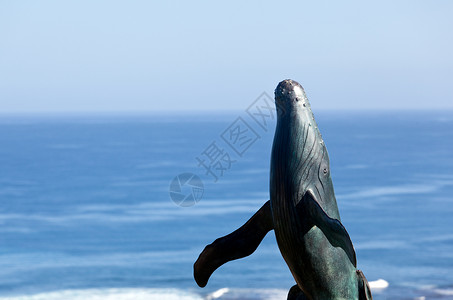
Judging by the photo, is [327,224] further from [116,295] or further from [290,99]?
[116,295]

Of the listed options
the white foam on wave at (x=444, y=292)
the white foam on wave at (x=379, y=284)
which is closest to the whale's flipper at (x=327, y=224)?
the white foam on wave at (x=444, y=292)

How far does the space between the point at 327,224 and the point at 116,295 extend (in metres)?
18.1

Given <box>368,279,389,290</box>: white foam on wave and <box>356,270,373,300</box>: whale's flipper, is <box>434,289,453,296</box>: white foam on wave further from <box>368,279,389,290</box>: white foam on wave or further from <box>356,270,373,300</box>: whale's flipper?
<box>356,270,373,300</box>: whale's flipper

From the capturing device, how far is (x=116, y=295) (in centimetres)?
2323

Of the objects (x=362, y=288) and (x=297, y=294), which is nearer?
(x=362, y=288)

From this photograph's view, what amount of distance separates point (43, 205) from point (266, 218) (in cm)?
3614

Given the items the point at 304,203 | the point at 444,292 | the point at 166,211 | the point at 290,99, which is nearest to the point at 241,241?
the point at 304,203

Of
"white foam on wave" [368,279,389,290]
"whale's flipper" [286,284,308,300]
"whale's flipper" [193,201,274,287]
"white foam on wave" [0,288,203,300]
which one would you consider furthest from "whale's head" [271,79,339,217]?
"white foam on wave" [368,279,389,290]

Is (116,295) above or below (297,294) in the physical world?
above

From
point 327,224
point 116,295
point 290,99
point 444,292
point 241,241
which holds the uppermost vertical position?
point 116,295

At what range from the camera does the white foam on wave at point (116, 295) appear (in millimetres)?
22844

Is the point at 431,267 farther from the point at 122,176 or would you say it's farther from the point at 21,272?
the point at 122,176

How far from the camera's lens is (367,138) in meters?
85.1

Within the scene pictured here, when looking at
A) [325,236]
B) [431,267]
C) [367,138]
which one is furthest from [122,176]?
[325,236]
